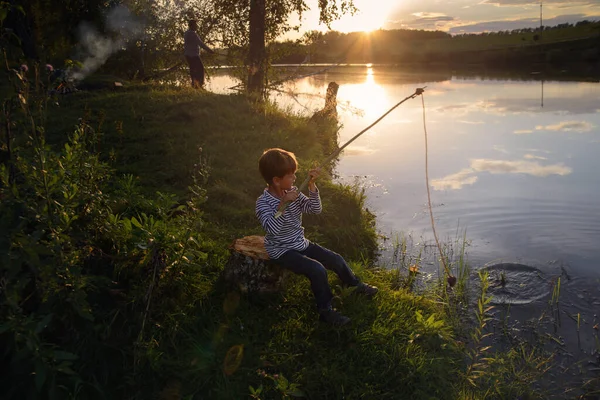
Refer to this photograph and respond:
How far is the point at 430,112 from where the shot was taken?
24.1m

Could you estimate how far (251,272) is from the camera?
210 inches

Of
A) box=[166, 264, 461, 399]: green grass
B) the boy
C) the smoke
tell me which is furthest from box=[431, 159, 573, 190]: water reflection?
the smoke

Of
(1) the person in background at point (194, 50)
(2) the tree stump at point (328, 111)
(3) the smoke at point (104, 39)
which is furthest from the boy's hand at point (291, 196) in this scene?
(3) the smoke at point (104, 39)

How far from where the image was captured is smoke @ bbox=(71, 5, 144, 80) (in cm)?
2430

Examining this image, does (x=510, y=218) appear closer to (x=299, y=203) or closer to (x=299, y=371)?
(x=299, y=203)

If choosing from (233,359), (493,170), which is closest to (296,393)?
(233,359)

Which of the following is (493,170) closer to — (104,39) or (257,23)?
(257,23)

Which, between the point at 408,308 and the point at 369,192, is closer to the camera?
the point at 408,308

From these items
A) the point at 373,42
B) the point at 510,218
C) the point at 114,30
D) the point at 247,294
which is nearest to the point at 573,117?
the point at 510,218

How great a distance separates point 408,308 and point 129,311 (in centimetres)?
310

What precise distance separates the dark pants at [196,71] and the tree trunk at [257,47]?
2.36m

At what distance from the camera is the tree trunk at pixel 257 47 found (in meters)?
14.6

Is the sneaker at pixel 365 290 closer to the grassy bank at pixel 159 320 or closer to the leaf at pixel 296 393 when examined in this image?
the grassy bank at pixel 159 320

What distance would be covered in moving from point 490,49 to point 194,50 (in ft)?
171
